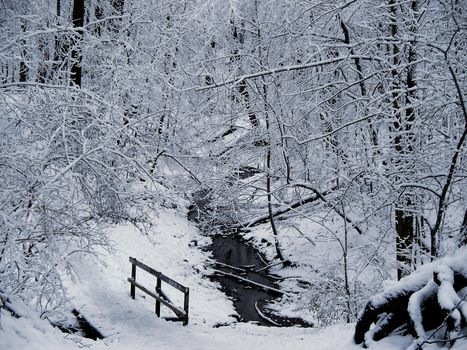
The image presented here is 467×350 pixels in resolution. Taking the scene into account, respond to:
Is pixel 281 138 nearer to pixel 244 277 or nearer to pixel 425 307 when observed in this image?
pixel 425 307

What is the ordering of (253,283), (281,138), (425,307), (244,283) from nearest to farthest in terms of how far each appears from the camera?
(425,307), (281,138), (253,283), (244,283)

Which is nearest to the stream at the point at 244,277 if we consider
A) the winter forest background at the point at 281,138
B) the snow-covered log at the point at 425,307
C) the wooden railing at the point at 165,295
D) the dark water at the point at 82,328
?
the wooden railing at the point at 165,295

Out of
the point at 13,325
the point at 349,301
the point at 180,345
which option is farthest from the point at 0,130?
the point at 349,301

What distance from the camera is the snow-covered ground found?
225 inches

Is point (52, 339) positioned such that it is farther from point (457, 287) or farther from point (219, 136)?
point (219, 136)

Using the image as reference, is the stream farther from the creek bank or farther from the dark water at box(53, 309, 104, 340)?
the dark water at box(53, 309, 104, 340)

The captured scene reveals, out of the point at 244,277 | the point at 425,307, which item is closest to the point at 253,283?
the point at 244,277

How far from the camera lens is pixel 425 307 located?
473cm

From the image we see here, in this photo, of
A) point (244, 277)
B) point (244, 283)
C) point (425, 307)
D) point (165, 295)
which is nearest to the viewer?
point (425, 307)

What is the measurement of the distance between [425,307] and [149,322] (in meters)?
6.74

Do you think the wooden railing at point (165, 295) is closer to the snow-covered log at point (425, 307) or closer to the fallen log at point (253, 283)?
the fallen log at point (253, 283)

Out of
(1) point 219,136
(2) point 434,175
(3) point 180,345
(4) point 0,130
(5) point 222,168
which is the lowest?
(3) point 180,345

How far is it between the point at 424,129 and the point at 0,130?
6.30 meters

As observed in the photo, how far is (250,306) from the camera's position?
13.1m
